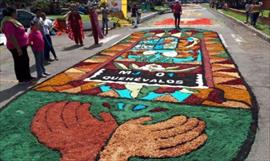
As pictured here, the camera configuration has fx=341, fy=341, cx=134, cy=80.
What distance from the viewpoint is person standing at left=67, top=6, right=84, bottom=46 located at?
48.2 feet

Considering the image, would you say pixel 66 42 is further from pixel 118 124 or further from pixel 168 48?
pixel 118 124

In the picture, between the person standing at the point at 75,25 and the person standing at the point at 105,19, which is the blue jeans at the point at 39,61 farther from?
the person standing at the point at 105,19

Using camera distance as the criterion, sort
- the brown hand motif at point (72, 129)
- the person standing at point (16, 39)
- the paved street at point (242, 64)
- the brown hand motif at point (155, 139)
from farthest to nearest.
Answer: the person standing at point (16, 39)
the paved street at point (242, 64)
the brown hand motif at point (72, 129)
the brown hand motif at point (155, 139)

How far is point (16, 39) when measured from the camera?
807 centimetres

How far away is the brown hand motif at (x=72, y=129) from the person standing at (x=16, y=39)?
205 centimetres

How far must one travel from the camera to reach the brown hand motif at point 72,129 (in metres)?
5.06

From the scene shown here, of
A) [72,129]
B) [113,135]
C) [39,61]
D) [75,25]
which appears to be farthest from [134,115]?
[75,25]

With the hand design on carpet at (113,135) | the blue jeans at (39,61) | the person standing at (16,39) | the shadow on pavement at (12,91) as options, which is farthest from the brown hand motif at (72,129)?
the blue jeans at (39,61)

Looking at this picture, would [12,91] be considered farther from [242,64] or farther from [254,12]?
[254,12]

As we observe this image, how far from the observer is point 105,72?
381 inches

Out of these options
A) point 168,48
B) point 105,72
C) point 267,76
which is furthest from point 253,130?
point 168,48

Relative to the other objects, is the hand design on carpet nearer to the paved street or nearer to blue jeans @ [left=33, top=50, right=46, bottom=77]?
the paved street

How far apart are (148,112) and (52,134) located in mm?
1850

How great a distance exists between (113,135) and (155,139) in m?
0.69
